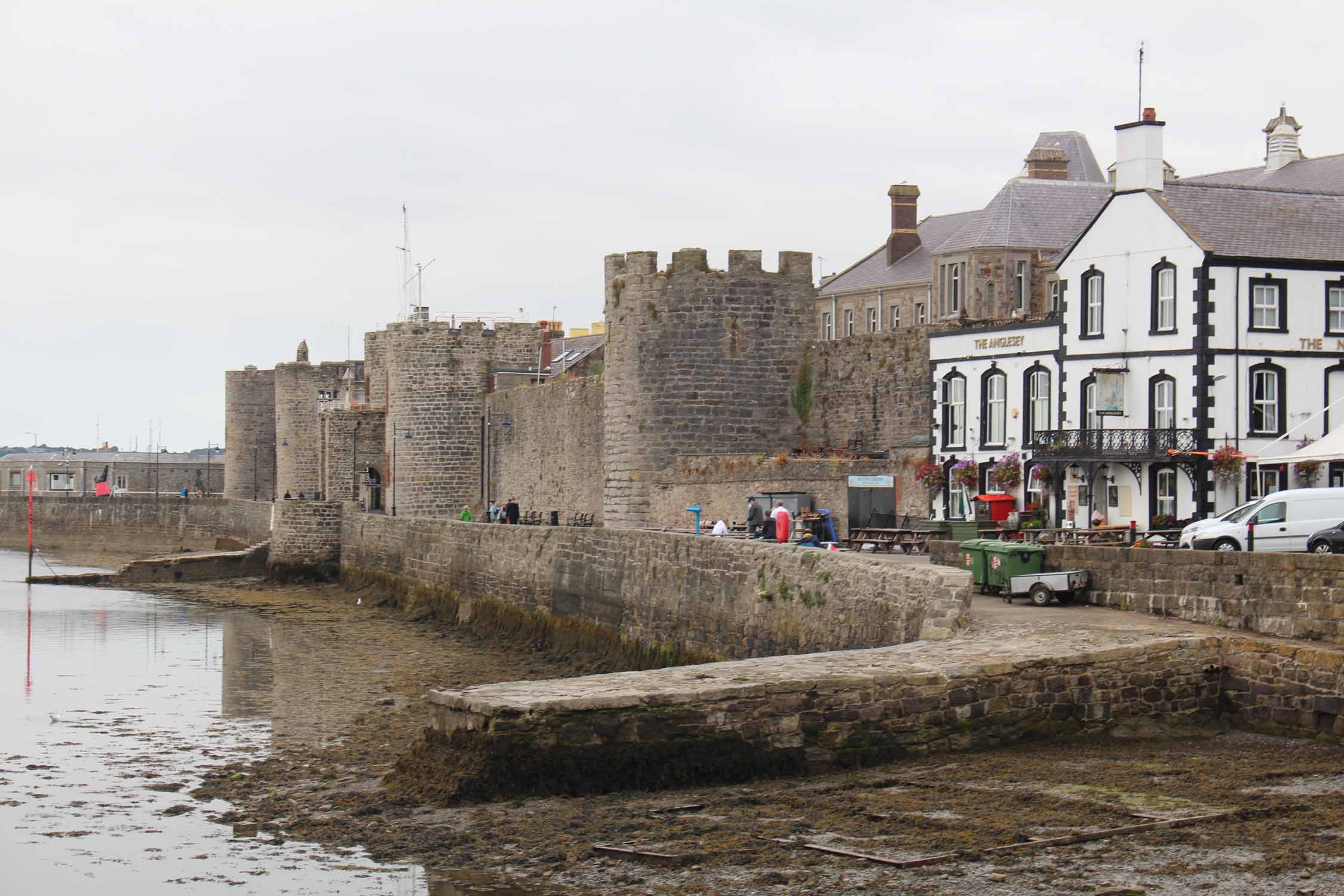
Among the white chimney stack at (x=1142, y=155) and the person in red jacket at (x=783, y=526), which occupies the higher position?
the white chimney stack at (x=1142, y=155)

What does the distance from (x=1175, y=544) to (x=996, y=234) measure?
19688 millimetres

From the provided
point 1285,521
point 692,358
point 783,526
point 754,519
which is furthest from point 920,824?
point 692,358

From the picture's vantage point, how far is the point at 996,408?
29594 millimetres

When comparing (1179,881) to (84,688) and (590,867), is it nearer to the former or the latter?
(590,867)

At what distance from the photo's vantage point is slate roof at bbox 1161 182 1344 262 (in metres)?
26.0

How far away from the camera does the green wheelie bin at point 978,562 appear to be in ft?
61.4

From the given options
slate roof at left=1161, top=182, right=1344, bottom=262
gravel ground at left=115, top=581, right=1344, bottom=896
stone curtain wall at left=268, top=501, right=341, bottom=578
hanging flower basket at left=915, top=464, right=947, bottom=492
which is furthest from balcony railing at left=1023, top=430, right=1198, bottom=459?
stone curtain wall at left=268, top=501, right=341, bottom=578

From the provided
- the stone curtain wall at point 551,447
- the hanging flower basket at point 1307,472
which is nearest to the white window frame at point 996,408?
the hanging flower basket at point 1307,472

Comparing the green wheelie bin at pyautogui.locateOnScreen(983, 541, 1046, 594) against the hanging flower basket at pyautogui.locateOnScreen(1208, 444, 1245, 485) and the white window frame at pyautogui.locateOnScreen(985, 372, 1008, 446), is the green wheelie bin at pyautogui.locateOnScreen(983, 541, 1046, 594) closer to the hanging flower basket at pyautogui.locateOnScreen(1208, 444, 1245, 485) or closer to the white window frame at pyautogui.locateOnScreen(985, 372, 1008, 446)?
the hanging flower basket at pyautogui.locateOnScreen(1208, 444, 1245, 485)

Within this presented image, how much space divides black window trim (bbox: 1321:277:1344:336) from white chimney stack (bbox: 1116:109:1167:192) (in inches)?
112

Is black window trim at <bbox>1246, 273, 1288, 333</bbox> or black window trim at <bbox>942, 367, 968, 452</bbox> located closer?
black window trim at <bbox>1246, 273, 1288, 333</bbox>

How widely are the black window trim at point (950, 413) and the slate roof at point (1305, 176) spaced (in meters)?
9.34

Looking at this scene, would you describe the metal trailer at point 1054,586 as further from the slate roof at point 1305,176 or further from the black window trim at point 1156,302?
the slate roof at point 1305,176

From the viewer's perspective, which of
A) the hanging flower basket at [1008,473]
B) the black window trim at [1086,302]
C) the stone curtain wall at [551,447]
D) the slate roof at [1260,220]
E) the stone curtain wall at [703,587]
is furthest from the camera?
the stone curtain wall at [551,447]
